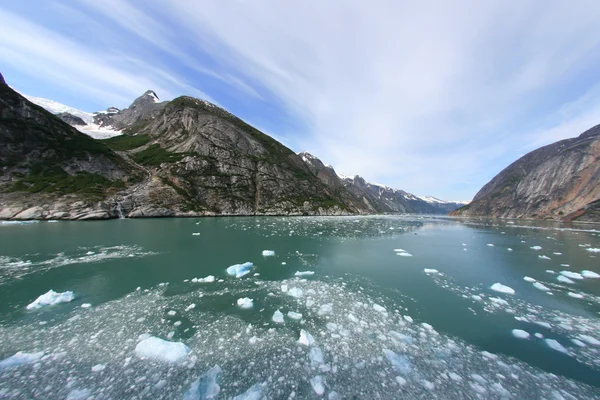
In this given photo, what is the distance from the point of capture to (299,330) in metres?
8.27

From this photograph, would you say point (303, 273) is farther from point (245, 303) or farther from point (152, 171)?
point (152, 171)

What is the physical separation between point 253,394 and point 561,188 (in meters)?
203

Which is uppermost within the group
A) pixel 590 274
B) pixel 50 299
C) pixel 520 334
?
pixel 590 274

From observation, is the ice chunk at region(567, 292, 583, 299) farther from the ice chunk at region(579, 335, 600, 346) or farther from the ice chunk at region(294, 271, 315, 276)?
the ice chunk at region(294, 271, 315, 276)

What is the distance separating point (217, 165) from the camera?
108312 millimetres

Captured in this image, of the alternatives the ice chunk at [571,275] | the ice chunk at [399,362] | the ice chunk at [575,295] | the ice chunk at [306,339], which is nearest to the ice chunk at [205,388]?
the ice chunk at [306,339]

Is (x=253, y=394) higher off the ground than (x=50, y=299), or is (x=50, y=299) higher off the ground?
(x=253, y=394)

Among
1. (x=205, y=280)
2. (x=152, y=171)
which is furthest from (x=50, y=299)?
(x=152, y=171)

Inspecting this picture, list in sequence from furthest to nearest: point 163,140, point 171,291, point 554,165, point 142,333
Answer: point 554,165 < point 163,140 < point 171,291 < point 142,333

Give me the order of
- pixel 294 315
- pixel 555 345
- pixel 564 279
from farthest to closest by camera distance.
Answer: pixel 564 279
pixel 294 315
pixel 555 345

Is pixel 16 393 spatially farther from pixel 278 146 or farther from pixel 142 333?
pixel 278 146

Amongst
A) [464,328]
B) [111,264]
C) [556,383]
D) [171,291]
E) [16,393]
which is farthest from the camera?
[111,264]

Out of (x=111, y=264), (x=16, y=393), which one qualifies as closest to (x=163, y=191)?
(x=111, y=264)

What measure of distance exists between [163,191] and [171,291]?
82.4 meters
